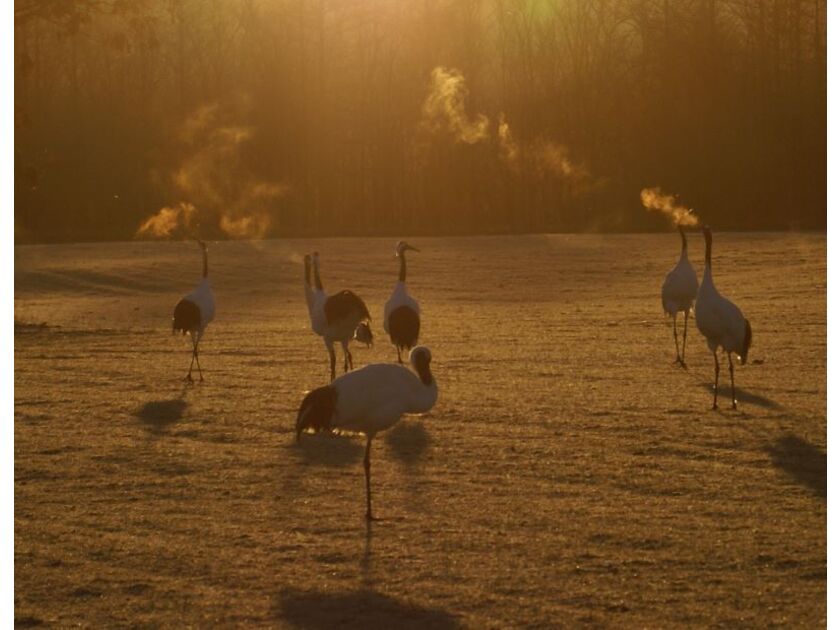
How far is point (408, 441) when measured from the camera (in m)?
11.8

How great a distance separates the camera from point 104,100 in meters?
54.1

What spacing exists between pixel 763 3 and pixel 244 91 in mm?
20258

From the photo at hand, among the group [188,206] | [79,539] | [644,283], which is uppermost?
[188,206]

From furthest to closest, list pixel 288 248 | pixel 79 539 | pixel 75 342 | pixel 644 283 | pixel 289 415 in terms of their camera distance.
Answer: pixel 288 248 < pixel 644 283 < pixel 75 342 < pixel 289 415 < pixel 79 539

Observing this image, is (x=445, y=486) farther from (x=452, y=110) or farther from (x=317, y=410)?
(x=452, y=110)

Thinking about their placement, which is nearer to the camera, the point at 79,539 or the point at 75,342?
the point at 79,539

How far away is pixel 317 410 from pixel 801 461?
3929 mm

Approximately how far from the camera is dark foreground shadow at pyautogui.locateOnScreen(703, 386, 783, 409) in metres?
→ 13.1

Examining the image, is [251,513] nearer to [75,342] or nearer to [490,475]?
[490,475]

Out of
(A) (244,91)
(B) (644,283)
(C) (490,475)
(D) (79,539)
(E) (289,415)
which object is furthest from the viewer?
(A) (244,91)

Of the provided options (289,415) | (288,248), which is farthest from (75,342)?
(288,248)

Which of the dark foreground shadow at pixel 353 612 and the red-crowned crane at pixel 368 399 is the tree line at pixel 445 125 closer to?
the red-crowned crane at pixel 368 399

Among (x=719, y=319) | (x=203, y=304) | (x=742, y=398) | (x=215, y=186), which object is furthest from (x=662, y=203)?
(x=719, y=319)

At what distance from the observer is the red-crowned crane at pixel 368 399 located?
356 inches
